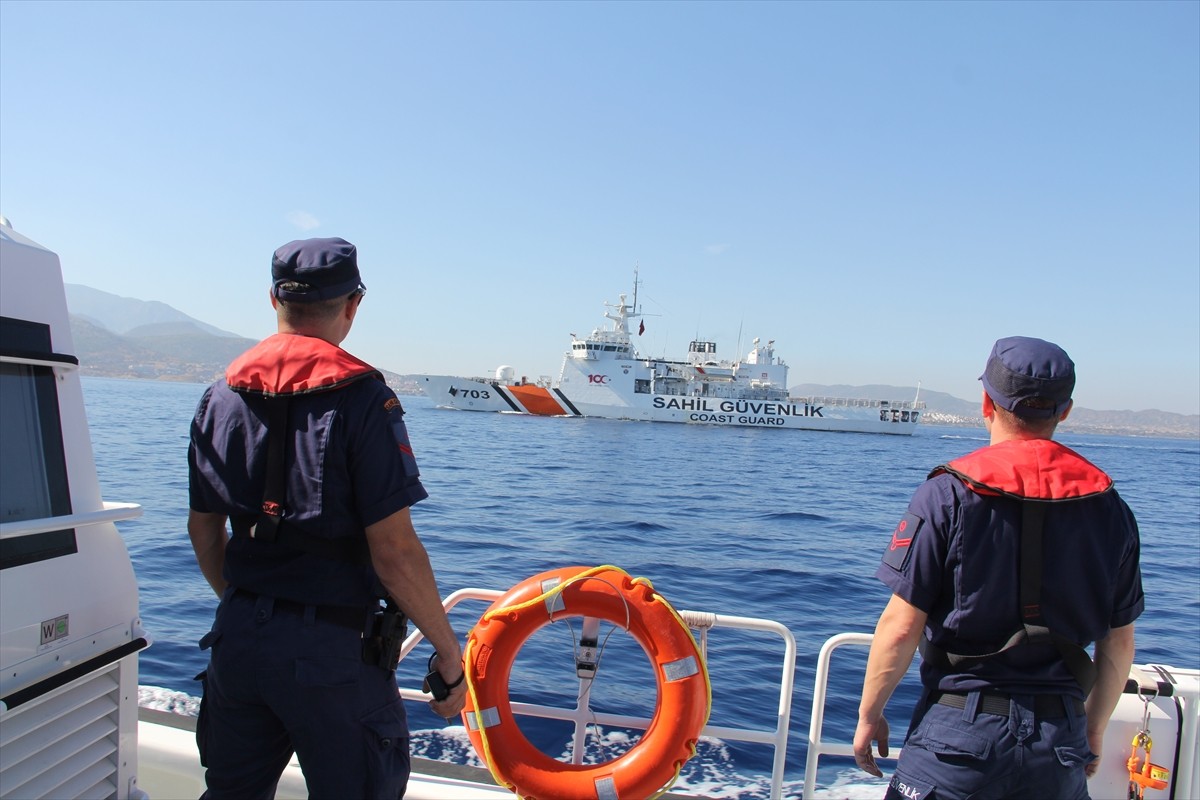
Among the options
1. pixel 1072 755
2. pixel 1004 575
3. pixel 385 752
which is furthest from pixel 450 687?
pixel 1072 755

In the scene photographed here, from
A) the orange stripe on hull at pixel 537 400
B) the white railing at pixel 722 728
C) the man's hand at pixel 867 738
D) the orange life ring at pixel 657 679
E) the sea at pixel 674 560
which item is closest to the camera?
the man's hand at pixel 867 738

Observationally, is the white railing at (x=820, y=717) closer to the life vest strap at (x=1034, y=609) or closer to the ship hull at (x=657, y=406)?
the life vest strap at (x=1034, y=609)

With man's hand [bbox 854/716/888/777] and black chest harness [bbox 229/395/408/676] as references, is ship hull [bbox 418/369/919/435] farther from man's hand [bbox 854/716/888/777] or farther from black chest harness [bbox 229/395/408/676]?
black chest harness [bbox 229/395/408/676]

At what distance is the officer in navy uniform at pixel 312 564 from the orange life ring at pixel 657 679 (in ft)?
1.82

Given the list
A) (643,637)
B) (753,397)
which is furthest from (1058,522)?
(753,397)

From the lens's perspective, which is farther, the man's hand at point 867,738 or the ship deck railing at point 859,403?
the ship deck railing at point 859,403

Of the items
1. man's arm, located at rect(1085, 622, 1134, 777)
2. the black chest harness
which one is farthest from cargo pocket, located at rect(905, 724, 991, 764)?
the black chest harness

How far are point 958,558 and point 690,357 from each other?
48520 millimetres

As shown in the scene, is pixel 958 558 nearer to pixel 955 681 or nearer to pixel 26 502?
pixel 955 681

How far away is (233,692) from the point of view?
5.00 feet

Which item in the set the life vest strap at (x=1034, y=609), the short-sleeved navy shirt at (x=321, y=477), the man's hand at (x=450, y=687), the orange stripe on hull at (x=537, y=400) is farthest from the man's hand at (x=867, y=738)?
the orange stripe on hull at (x=537, y=400)

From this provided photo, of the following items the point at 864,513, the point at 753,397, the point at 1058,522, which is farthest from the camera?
the point at 753,397

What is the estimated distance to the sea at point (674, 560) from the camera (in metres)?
4.32

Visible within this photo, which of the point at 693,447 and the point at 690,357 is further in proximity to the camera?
the point at 690,357
